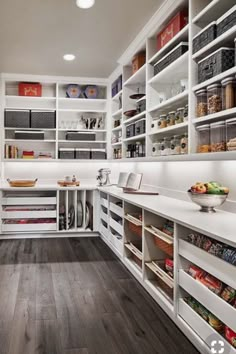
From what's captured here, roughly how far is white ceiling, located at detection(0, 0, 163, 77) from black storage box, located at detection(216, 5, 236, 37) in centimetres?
92

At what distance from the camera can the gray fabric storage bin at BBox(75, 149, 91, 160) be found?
19.4 feet

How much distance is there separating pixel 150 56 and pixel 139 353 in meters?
2.99

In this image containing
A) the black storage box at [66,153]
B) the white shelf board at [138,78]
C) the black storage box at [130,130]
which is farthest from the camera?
the black storage box at [66,153]

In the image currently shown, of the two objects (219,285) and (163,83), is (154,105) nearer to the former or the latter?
(163,83)

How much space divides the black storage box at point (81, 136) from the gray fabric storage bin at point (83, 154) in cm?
20

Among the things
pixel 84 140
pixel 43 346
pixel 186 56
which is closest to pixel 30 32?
pixel 186 56

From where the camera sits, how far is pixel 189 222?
218 centimetres

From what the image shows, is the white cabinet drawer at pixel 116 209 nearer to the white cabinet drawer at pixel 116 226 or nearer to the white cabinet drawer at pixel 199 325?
the white cabinet drawer at pixel 116 226

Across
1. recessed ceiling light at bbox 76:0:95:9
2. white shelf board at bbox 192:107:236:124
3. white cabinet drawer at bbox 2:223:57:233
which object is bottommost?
white cabinet drawer at bbox 2:223:57:233

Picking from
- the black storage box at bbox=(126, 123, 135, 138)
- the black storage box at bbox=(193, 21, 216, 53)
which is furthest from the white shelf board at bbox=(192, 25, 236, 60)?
the black storage box at bbox=(126, 123, 135, 138)

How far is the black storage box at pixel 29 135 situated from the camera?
5746 mm

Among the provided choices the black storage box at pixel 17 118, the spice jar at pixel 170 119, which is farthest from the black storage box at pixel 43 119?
the spice jar at pixel 170 119

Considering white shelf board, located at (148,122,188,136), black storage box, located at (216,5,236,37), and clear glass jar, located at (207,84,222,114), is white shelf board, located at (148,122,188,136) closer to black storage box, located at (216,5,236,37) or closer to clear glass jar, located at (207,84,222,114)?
clear glass jar, located at (207,84,222,114)

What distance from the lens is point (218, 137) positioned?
2498 mm
